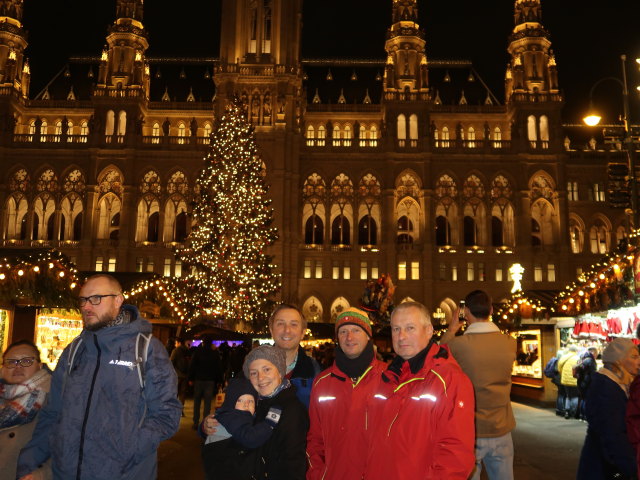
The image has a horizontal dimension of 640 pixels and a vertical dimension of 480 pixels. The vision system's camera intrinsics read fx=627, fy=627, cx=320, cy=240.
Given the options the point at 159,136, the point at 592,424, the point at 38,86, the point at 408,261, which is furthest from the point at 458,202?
the point at 592,424

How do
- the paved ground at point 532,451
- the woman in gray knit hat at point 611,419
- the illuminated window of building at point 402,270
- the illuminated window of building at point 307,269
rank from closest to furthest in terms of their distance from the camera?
1. the woman in gray knit hat at point 611,419
2. the paved ground at point 532,451
3. the illuminated window of building at point 402,270
4. the illuminated window of building at point 307,269

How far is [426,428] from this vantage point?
3.49 m

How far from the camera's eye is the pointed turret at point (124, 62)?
5256 centimetres

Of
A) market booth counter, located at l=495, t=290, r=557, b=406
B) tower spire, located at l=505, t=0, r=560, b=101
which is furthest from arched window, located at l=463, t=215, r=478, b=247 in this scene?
market booth counter, located at l=495, t=290, r=557, b=406

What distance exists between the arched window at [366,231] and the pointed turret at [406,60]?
11198 mm

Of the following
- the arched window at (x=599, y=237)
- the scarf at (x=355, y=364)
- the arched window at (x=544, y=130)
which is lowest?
the scarf at (x=355, y=364)

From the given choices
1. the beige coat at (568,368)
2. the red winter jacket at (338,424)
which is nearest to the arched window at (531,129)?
the beige coat at (568,368)

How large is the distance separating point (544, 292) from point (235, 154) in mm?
14767

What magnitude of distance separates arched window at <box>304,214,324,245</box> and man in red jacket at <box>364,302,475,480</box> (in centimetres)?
4839

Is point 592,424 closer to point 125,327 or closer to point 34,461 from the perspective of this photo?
point 125,327

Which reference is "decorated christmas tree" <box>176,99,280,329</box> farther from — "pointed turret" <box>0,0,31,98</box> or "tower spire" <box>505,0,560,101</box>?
"pointed turret" <box>0,0,31,98</box>

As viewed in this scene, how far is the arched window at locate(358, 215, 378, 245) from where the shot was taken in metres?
52.8

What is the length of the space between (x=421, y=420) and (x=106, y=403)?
1808mm

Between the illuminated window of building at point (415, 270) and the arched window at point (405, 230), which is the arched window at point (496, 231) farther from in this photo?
the illuminated window of building at point (415, 270)
